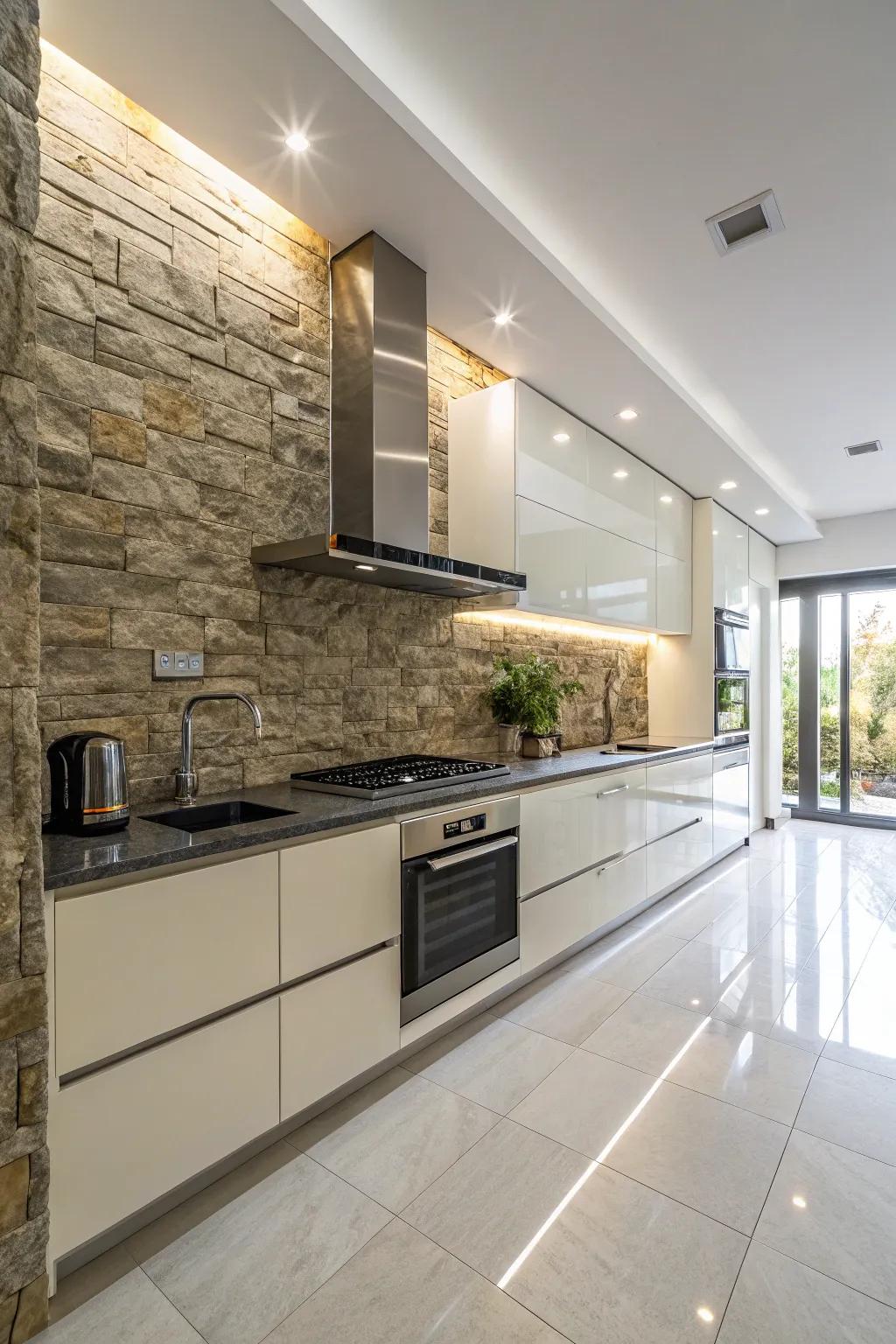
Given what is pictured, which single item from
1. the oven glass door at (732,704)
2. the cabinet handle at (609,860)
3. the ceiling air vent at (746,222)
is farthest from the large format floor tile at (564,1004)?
the ceiling air vent at (746,222)

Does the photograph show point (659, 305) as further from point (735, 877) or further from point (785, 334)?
point (735, 877)

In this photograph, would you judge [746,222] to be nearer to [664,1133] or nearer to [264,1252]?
[664,1133]

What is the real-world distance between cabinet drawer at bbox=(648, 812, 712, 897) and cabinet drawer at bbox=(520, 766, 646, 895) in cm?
26

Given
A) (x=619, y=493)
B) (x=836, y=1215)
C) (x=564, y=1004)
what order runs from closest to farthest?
(x=836, y=1215)
(x=564, y=1004)
(x=619, y=493)

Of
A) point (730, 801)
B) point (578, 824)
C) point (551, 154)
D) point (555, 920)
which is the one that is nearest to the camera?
point (551, 154)

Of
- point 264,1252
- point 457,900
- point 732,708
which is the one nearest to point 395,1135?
point 264,1252

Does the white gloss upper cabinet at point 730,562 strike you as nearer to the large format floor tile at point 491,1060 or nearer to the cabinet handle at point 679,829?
the cabinet handle at point 679,829

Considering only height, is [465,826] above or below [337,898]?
above

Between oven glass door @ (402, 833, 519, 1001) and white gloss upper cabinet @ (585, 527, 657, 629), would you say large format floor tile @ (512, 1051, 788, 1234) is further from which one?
white gloss upper cabinet @ (585, 527, 657, 629)

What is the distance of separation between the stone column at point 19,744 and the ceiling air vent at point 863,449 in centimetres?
473

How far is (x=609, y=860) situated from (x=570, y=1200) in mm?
1707

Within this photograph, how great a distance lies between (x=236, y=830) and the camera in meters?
1.62

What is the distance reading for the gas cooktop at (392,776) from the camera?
2098mm

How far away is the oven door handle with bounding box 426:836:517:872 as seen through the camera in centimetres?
212
